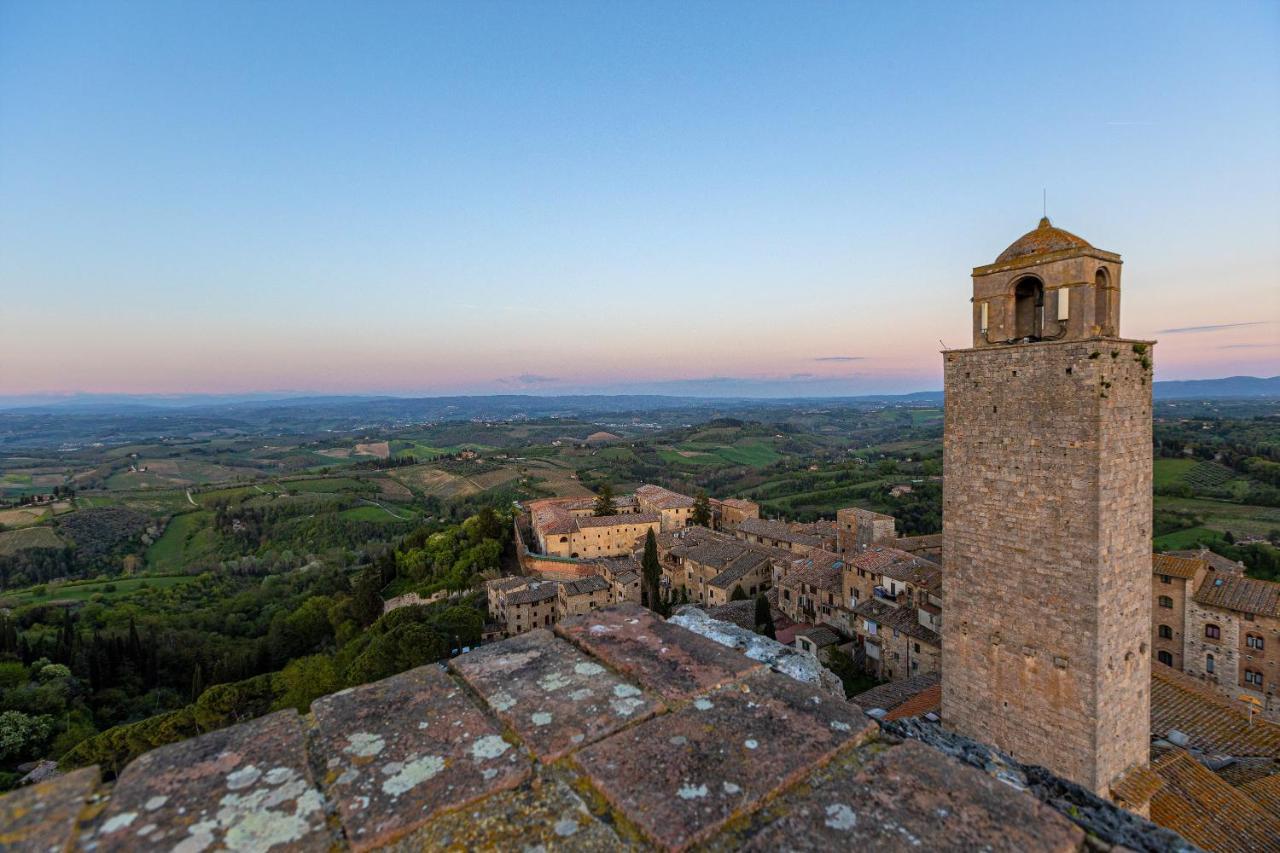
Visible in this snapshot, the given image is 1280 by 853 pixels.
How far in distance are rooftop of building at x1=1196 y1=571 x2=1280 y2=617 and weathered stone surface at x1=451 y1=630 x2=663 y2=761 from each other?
30882 mm

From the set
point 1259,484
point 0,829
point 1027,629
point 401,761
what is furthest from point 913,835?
point 1259,484

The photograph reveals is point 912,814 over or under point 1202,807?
over

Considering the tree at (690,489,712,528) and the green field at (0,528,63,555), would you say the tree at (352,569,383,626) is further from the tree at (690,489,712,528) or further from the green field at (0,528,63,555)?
the green field at (0,528,63,555)

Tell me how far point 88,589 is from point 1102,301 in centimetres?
8444

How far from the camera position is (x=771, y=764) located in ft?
8.50

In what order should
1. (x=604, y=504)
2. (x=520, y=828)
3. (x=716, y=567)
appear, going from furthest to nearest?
(x=604, y=504) → (x=716, y=567) → (x=520, y=828)

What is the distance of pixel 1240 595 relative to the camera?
23.1 metres

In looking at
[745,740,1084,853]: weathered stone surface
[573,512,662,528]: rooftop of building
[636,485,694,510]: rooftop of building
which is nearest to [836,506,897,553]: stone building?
[636,485,694,510]: rooftop of building

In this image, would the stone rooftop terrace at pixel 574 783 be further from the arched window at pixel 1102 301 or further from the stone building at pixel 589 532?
the stone building at pixel 589 532

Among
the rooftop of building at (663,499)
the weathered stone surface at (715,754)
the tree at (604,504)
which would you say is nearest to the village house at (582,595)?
the rooftop of building at (663,499)

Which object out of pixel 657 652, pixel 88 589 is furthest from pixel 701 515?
pixel 88 589

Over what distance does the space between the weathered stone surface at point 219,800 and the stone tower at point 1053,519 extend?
1082 cm

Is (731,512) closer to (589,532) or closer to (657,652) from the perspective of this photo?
(589,532)

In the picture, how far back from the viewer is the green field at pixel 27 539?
7188cm
